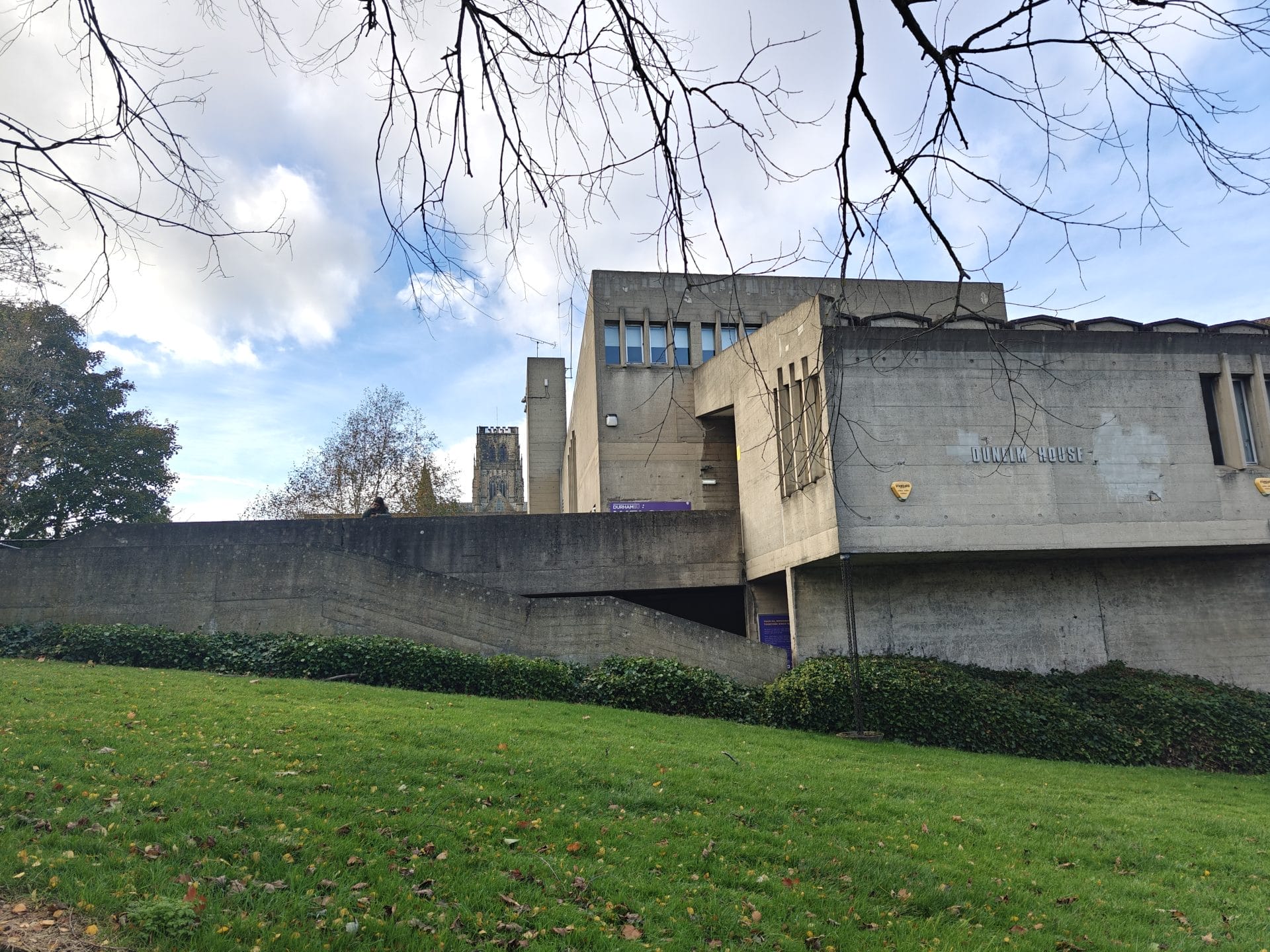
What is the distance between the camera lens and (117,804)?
23.3 ft

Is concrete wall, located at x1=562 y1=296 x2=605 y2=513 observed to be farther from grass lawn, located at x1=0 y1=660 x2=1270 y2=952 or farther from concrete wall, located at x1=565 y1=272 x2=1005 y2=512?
grass lawn, located at x1=0 y1=660 x2=1270 y2=952

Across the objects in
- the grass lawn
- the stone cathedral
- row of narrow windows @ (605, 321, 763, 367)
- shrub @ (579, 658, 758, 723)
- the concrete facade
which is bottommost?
the grass lawn

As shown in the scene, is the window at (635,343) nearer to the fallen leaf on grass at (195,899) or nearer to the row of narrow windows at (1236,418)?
the row of narrow windows at (1236,418)

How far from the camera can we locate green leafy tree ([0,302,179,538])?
1032 inches

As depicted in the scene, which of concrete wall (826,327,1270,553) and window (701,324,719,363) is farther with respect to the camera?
window (701,324,719,363)

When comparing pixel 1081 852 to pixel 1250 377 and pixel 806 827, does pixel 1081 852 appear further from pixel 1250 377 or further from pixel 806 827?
pixel 1250 377

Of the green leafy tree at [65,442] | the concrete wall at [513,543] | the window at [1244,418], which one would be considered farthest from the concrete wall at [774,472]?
the green leafy tree at [65,442]

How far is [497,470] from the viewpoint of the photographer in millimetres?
78562

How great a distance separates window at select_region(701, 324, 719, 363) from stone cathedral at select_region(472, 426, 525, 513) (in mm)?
45043

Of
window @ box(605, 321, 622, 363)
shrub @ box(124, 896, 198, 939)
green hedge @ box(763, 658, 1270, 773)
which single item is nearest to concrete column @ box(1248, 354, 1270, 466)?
green hedge @ box(763, 658, 1270, 773)

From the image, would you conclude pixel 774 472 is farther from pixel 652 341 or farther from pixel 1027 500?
pixel 652 341

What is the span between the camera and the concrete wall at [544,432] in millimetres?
50344

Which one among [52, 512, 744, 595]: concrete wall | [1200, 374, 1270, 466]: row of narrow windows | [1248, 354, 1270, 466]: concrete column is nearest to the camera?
[1200, 374, 1270, 466]: row of narrow windows

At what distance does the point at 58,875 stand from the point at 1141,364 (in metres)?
23.1
